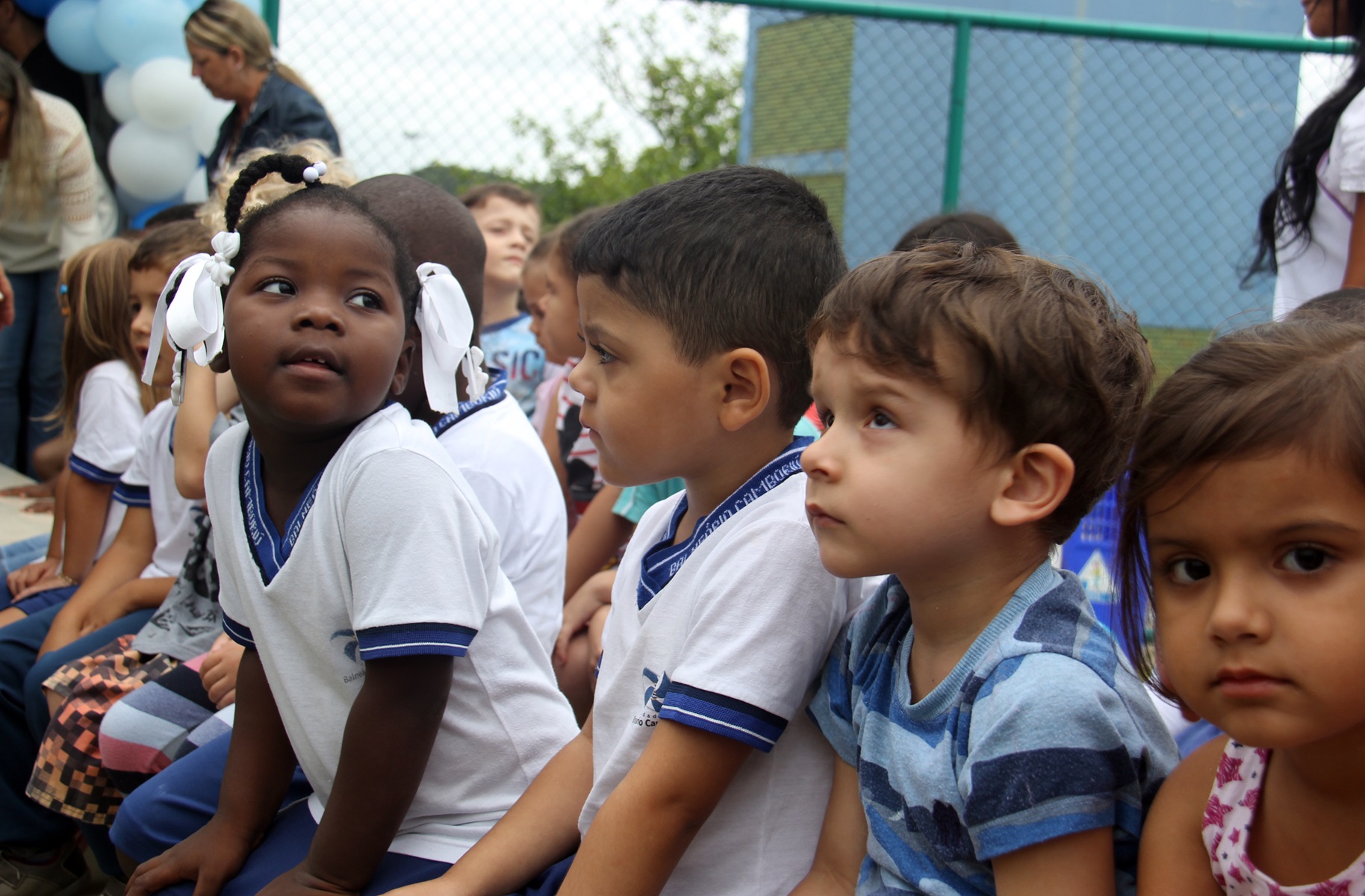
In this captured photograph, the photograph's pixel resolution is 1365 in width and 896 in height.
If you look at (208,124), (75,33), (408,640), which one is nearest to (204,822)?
(408,640)

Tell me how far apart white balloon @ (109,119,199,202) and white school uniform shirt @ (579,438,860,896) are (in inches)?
162

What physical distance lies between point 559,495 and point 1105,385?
47.2 inches

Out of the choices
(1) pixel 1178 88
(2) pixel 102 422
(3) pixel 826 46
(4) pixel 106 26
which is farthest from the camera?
(3) pixel 826 46

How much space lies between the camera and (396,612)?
4.43 feet

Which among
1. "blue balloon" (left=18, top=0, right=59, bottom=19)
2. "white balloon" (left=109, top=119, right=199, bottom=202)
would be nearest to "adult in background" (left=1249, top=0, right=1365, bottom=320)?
"white balloon" (left=109, top=119, right=199, bottom=202)

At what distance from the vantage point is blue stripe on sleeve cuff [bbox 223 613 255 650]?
1598 millimetres

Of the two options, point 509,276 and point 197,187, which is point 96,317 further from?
point 197,187

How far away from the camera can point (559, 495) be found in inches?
81.7

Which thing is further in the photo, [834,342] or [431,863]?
[431,863]

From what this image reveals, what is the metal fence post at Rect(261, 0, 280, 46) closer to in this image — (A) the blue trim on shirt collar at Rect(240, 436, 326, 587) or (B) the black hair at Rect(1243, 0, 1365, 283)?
(A) the blue trim on shirt collar at Rect(240, 436, 326, 587)

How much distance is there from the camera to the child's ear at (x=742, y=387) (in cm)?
134

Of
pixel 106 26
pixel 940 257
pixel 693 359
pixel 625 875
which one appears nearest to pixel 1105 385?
pixel 940 257

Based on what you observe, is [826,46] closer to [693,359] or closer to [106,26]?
[106,26]

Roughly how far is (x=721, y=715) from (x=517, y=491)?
2.90 feet
